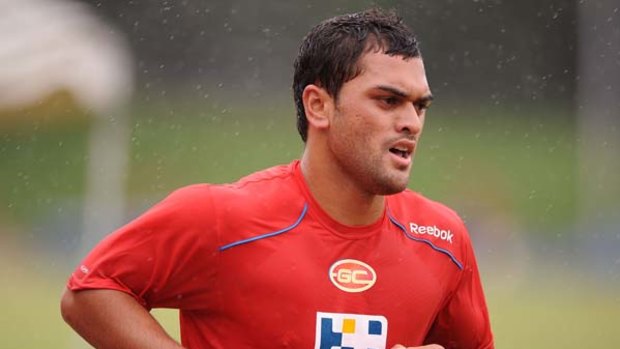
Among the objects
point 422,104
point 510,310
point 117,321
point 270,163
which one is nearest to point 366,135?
point 422,104

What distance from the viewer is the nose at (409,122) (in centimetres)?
217

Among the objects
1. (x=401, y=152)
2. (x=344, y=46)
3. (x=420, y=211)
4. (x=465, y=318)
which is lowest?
(x=465, y=318)

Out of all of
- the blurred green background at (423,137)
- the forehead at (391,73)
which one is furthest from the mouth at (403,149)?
the blurred green background at (423,137)

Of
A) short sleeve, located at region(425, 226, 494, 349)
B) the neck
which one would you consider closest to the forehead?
the neck

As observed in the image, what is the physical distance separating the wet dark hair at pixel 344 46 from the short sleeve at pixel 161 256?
0.39 m

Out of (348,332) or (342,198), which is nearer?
(348,332)

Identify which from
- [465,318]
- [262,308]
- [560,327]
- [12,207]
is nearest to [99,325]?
[262,308]

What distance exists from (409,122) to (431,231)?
0.31m

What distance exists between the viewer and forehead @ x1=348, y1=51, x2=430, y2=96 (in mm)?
2184

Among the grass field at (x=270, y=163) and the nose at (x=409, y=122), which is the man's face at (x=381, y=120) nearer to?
the nose at (x=409, y=122)

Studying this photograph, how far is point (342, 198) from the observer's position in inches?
89.8

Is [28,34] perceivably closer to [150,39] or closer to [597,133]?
[150,39]

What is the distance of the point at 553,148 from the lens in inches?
312

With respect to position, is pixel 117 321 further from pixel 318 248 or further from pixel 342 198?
pixel 342 198
